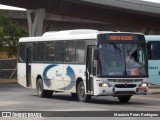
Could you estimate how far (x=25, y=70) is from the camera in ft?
109

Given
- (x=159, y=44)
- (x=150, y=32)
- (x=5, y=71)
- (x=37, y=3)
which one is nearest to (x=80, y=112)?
(x=159, y=44)

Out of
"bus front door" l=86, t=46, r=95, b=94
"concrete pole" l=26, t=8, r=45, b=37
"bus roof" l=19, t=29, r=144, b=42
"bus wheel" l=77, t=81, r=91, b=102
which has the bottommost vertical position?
"bus wheel" l=77, t=81, r=91, b=102

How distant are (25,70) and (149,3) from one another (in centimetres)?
3571

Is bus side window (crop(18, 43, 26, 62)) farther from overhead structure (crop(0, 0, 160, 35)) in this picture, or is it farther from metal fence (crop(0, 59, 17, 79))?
overhead structure (crop(0, 0, 160, 35))

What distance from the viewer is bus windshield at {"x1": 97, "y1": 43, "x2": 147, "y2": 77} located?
85.1 ft

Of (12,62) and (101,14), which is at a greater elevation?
(101,14)

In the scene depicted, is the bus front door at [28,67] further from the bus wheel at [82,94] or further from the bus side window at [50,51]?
the bus wheel at [82,94]

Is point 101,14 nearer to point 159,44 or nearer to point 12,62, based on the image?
point 12,62

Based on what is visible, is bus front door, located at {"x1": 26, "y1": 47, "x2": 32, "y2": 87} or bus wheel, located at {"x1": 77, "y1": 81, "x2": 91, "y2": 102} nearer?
bus wheel, located at {"x1": 77, "y1": 81, "x2": 91, "y2": 102}

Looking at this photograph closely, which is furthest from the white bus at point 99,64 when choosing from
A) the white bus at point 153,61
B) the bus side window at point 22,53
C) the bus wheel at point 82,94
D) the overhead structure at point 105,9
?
the overhead structure at point 105,9

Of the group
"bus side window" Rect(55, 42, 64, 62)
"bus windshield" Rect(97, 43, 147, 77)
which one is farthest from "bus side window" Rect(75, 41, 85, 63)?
"bus side window" Rect(55, 42, 64, 62)

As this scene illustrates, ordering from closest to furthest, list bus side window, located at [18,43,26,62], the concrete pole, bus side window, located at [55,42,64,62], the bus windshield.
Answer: the bus windshield
bus side window, located at [55,42,64,62]
bus side window, located at [18,43,26,62]
the concrete pole

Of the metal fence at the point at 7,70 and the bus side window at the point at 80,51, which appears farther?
the metal fence at the point at 7,70

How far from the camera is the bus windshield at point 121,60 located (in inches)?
1022
